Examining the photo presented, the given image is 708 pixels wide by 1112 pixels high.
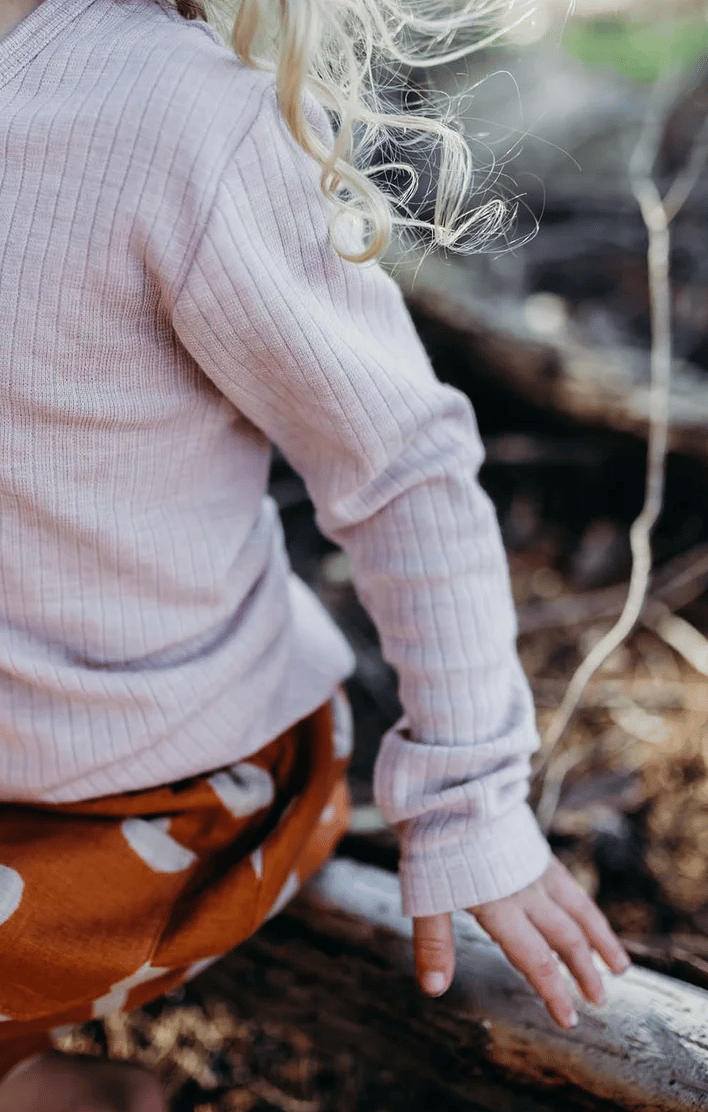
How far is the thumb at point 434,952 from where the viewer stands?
0.72m

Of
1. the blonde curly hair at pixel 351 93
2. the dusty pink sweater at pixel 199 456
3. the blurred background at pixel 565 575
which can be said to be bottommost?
the blurred background at pixel 565 575

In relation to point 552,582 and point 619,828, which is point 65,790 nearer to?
point 619,828

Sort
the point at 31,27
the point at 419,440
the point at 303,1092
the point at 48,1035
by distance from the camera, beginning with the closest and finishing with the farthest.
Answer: the point at 31,27 → the point at 419,440 → the point at 48,1035 → the point at 303,1092

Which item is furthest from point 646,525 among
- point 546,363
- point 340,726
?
point 340,726

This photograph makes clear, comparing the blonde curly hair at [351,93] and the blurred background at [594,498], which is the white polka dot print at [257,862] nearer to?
the blurred background at [594,498]

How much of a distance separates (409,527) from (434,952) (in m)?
0.33

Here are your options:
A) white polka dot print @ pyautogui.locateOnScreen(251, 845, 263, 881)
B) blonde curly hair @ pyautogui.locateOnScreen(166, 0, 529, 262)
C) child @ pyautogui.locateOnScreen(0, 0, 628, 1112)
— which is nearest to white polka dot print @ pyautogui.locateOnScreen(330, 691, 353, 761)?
child @ pyautogui.locateOnScreen(0, 0, 628, 1112)

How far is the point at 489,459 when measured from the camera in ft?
5.02

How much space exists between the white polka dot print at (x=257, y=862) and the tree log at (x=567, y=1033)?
0.51ft

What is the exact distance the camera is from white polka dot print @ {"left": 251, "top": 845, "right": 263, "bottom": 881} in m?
0.76

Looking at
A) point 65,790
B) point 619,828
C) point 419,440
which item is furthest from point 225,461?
point 619,828

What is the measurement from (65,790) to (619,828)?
66 centimetres

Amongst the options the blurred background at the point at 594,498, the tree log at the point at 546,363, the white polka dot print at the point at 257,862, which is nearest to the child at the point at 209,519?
the white polka dot print at the point at 257,862

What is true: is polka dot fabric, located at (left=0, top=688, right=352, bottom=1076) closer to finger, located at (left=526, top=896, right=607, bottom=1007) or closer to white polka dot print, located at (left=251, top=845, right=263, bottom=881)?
white polka dot print, located at (left=251, top=845, right=263, bottom=881)
